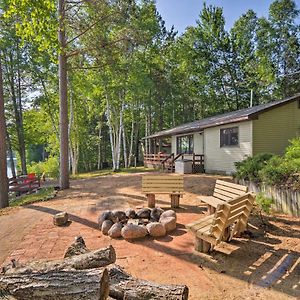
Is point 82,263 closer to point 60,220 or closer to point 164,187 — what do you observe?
point 60,220

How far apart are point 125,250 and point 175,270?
1.05m

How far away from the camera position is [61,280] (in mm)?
2484

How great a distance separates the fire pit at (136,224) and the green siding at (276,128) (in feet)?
30.6

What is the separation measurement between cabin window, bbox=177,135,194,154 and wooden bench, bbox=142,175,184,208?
487 inches

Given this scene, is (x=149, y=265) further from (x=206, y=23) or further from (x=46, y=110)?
(x=206, y=23)

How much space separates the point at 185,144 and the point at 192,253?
54.6ft

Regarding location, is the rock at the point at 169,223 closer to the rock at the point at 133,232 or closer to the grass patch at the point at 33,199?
the rock at the point at 133,232

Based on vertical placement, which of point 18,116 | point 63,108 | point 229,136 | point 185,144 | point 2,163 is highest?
point 18,116

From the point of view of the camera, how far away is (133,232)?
4.86m

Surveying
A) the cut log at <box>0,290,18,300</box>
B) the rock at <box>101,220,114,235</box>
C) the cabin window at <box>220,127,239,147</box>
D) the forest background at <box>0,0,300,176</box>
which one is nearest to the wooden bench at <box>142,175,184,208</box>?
the rock at <box>101,220,114,235</box>

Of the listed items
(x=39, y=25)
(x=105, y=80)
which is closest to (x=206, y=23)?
(x=105, y=80)

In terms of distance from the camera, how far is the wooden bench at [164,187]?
6.93m

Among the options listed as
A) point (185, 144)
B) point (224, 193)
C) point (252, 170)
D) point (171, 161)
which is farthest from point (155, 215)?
point (185, 144)

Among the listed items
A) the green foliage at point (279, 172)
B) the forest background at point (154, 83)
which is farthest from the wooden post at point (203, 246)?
the forest background at point (154, 83)
